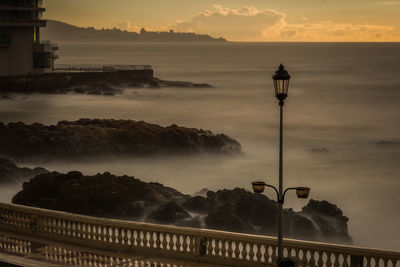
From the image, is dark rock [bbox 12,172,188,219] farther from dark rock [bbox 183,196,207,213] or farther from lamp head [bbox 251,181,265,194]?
lamp head [bbox 251,181,265,194]

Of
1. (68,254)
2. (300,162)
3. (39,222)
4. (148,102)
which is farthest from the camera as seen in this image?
(148,102)

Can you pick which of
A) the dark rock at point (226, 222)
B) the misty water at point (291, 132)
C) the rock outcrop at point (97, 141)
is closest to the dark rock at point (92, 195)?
the dark rock at point (226, 222)

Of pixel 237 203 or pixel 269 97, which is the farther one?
pixel 269 97

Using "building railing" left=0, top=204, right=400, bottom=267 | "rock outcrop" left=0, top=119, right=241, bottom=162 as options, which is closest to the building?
"rock outcrop" left=0, top=119, right=241, bottom=162

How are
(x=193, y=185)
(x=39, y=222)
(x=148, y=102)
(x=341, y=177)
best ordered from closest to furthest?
(x=39, y=222)
(x=193, y=185)
(x=341, y=177)
(x=148, y=102)

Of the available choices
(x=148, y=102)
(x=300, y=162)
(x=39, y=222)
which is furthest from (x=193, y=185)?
(x=148, y=102)

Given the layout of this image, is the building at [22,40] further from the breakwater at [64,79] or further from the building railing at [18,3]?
the breakwater at [64,79]

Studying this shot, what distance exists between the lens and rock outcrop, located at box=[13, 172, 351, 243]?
26.2 meters

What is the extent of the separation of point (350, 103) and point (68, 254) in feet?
306

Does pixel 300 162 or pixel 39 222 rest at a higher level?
pixel 39 222

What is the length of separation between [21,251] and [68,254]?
3.43ft

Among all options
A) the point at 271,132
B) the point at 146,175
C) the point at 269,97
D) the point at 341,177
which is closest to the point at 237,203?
the point at 146,175

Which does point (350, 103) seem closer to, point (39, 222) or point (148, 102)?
point (148, 102)

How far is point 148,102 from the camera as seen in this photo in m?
102
